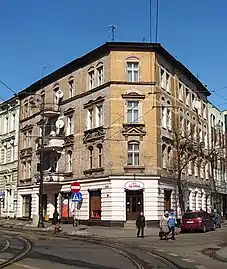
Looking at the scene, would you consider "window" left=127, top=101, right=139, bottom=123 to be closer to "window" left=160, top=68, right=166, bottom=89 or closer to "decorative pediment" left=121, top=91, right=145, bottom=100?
"decorative pediment" left=121, top=91, right=145, bottom=100

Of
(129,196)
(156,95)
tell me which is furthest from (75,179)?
(156,95)

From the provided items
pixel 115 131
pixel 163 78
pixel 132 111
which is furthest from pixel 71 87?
pixel 163 78

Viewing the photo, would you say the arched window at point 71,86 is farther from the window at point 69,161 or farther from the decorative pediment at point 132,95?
the decorative pediment at point 132,95

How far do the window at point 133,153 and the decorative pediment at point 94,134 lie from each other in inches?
102

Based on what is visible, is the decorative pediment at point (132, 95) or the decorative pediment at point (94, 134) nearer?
the decorative pediment at point (132, 95)

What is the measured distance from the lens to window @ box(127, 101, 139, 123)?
41.4 metres

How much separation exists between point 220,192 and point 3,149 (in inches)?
1123

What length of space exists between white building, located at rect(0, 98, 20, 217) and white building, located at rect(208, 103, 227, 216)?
77.1 ft

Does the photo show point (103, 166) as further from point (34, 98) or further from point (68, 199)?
point (34, 98)

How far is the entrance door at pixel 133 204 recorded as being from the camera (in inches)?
1564

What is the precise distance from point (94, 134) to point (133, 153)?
14.0 ft

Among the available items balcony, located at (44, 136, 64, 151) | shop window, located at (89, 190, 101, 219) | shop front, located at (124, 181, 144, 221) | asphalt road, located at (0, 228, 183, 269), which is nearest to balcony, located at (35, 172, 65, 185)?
balcony, located at (44, 136, 64, 151)

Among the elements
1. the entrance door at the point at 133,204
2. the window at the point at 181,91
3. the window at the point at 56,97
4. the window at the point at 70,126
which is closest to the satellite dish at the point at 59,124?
the window at the point at 70,126

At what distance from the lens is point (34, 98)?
5388 centimetres
